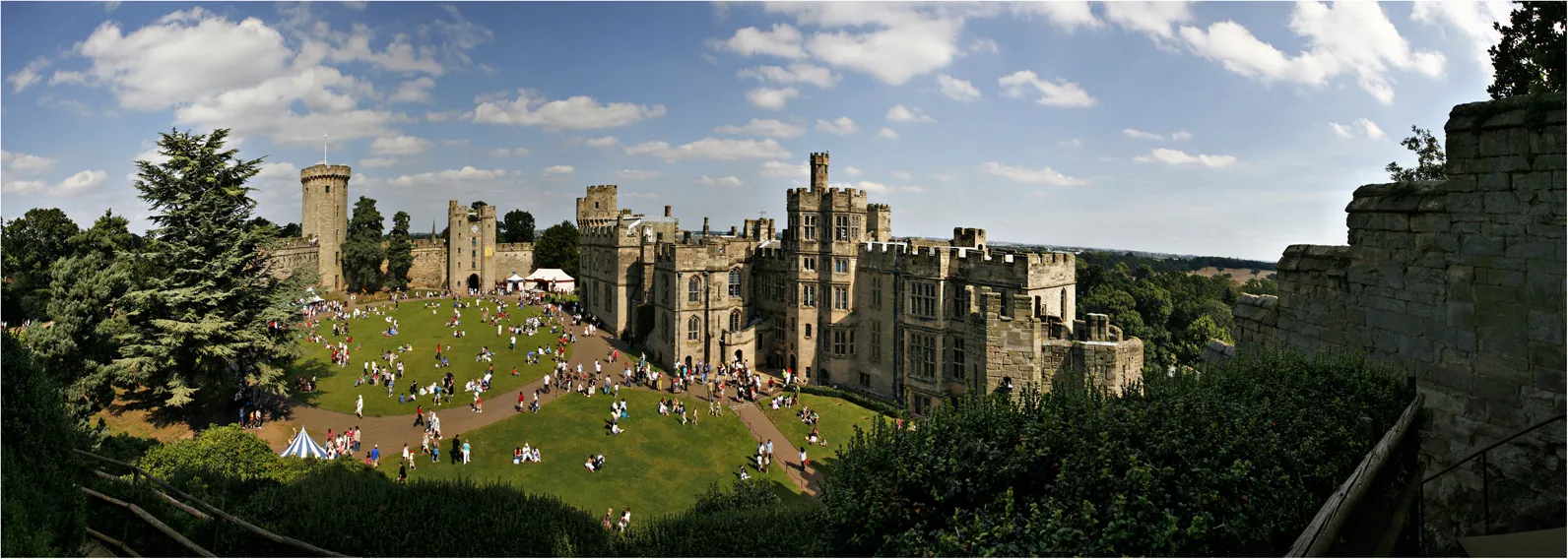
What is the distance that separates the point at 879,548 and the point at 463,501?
331 inches

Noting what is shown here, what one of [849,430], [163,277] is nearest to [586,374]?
[849,430]

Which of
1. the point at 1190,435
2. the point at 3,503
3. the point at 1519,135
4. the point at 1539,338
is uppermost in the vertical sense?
the point at 1519,135

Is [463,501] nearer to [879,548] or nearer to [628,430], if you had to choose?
[879,548]

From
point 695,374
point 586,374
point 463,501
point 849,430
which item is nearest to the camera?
point 463,501

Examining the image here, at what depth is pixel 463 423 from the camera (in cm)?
3184

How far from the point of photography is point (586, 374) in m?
39.9

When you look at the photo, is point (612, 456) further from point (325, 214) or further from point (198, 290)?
point (325, 214)

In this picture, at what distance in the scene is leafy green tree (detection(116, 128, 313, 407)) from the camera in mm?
27578

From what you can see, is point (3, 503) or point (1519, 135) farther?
point (1519, 135)

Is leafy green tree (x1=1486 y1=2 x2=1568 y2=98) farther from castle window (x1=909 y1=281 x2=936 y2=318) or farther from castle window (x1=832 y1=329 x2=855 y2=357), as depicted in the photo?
castle window (x1=832 y1=329 x2=855 y2=357)

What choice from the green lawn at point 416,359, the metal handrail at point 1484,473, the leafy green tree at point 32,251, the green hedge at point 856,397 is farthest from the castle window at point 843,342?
the leafy green tree at point 32,251

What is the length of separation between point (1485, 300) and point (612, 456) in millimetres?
26812

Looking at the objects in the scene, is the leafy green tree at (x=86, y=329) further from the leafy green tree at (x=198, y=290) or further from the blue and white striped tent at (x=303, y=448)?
the blue and white striped tent at (x=303, y=448)

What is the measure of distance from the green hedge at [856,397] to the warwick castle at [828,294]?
114 centimetres
